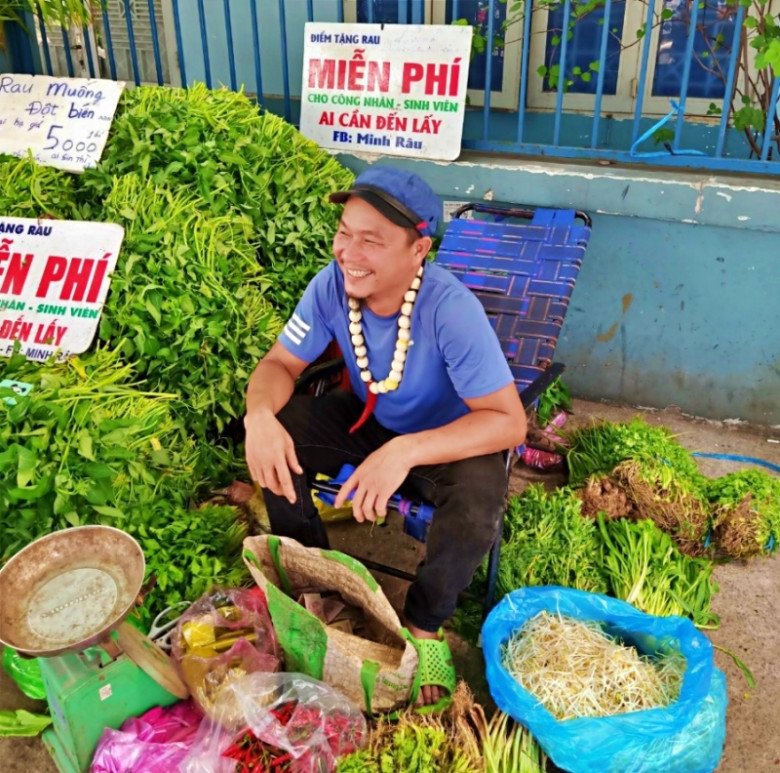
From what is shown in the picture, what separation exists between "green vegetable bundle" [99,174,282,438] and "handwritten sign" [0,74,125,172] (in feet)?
1.52

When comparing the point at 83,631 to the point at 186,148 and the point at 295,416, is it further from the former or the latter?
the point at 186,148

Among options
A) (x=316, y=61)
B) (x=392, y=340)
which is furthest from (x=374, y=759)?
(x=316, y=61)

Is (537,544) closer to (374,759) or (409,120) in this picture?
(374,759)

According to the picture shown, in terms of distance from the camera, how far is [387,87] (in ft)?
12.5

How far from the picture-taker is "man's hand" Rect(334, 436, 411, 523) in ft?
7.20

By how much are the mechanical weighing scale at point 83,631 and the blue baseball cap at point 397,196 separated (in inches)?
46.9

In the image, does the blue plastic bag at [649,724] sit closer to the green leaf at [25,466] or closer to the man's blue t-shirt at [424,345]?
the man's blue t-shirt at [424,345]

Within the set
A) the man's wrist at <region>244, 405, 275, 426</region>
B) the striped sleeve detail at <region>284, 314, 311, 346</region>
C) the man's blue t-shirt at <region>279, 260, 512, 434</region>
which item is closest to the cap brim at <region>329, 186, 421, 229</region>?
the man's blue t-shirt at <region>279, 260, 512, 434</region>

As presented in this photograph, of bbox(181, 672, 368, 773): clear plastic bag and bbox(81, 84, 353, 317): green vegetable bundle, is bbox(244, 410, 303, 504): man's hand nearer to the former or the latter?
bbox(181, 672, 368, 773): clear plastic bag

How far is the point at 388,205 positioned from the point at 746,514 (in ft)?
6.34

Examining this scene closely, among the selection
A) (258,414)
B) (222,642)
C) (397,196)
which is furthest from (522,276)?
(222,642)

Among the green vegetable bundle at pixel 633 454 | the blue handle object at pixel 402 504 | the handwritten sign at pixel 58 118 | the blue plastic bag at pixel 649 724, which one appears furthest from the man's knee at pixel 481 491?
the handwritten sign at pixel 58 118

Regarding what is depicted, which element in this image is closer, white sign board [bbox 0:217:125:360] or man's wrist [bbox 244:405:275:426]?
man's wrist [bbox 244:405:275:426]

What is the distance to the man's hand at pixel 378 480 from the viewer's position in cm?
220
